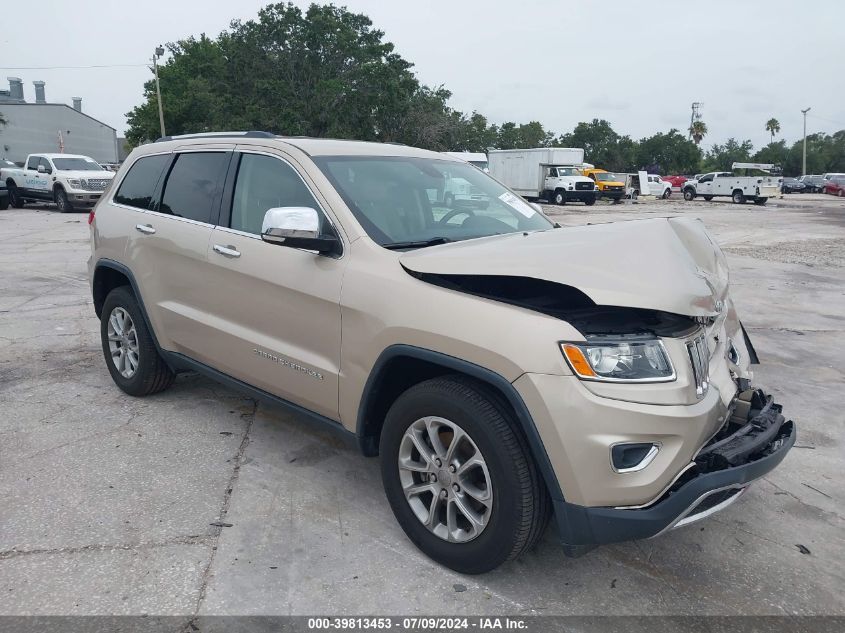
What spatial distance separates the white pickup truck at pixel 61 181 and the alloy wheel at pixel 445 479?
838 inches

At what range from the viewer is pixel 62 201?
22188 millimetres

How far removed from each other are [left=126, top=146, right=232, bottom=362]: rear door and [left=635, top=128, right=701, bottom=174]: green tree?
78.3 metres

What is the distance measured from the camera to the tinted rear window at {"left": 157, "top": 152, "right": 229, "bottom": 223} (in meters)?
4.06

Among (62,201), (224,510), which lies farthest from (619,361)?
(62,201)

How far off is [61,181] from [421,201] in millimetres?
21926

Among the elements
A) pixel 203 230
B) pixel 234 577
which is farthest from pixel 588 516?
pixel 203 230

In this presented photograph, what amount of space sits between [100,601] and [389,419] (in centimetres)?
134

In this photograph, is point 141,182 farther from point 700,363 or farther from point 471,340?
point 700,363

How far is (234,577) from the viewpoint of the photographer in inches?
112

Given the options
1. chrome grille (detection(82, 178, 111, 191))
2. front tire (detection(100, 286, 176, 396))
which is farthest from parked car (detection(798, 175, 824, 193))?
front tire (detection(100, 286, 176, 396))

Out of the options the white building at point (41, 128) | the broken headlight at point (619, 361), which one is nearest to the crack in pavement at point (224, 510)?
the broken headlight at point (619, 361)

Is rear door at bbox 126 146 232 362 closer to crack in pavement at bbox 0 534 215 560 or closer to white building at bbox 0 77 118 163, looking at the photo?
crack in pavement at bbox 0 534 215 560

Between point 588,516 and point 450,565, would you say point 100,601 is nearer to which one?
point 450,565

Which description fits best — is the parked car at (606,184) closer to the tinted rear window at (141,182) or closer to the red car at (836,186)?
the red car at (836,186)
